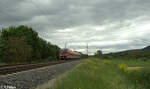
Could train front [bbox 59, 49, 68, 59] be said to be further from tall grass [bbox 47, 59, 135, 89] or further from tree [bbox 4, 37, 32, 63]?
tall grass [bbox 47, 59, 135, 89]

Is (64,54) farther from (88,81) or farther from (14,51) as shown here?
(88,81)

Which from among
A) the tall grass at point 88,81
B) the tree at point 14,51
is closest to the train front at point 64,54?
the tree at point 14,51

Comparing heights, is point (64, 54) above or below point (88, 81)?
above

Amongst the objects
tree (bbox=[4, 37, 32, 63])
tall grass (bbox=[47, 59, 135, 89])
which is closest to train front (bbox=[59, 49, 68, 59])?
tree (bbox=[4, 37, 32, 63])

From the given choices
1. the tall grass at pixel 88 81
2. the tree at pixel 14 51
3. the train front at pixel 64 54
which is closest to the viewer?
the tall grass at pixel 88 81

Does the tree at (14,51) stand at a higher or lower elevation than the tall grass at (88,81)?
higher

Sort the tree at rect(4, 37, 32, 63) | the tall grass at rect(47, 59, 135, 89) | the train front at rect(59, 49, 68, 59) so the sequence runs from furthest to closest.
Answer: the train front at rect(59, 49, 68, 59) < the tree at rect(4, 37, 32, 63) < the tall grass at rect(47, 59, 135, 89)

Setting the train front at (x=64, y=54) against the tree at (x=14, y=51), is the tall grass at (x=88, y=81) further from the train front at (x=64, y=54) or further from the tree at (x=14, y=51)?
the train front at (x=64, y=54)

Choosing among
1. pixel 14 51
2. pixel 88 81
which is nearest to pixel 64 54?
pixel 14 51

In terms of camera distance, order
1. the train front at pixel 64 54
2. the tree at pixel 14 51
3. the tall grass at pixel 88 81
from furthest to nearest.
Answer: the train front at pixel 64 54 < the tree at pixel 14 51 < the tall grass at pixel 88 81

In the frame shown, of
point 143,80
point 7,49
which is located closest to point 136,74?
point 143,80

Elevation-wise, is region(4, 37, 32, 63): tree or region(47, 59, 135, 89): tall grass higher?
region(4, 37, 32, 63): tree

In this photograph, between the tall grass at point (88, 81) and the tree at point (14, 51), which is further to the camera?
the tree at point (14, 51)

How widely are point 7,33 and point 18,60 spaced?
735 inches
